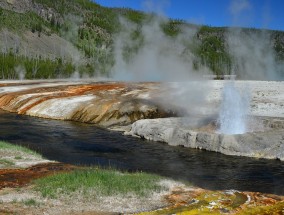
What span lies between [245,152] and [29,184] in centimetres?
1516

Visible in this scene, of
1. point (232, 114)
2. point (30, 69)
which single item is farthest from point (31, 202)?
point (30, 69)

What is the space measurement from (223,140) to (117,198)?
48.0 feet

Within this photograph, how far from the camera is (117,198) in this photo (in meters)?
14.5

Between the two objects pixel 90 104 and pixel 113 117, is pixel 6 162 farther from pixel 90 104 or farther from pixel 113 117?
pixel 90 104

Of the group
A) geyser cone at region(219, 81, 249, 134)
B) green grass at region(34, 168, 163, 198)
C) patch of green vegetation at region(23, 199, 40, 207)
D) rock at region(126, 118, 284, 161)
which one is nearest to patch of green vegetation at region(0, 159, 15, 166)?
green grass at region(34, 168, 163, 198)

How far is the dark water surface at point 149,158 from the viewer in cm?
2047

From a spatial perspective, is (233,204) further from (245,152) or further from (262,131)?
(262,131)

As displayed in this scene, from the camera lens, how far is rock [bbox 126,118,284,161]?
86.3 feet

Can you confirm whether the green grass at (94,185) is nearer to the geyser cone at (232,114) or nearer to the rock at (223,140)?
the rock at (223,140)

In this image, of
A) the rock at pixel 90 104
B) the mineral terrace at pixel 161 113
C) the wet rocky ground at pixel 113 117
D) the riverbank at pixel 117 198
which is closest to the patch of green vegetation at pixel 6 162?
the wet rocky ground at pixel 113 117

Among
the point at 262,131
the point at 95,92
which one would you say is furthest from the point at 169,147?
the point at 95,92

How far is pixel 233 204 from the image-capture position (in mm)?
13938

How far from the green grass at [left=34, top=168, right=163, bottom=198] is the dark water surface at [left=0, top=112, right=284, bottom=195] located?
4.17 m

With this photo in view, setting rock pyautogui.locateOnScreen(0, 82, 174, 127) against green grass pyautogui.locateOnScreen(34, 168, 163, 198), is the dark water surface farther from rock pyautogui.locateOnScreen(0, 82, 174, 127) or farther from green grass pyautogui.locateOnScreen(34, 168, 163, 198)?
rock pyautogui.locateOnScreen(0, 82, 174, 127)
